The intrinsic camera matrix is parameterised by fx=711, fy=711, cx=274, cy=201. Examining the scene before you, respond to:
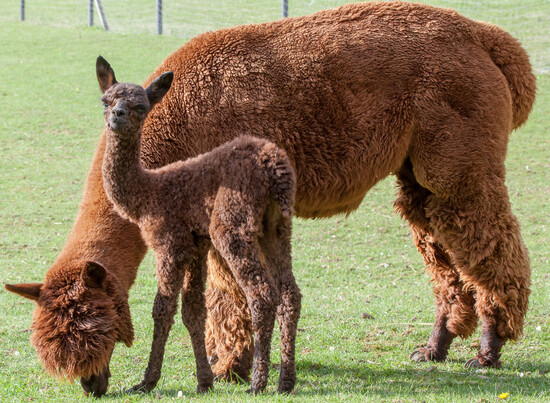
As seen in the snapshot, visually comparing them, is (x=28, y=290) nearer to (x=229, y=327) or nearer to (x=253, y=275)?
(x=253, y=275)

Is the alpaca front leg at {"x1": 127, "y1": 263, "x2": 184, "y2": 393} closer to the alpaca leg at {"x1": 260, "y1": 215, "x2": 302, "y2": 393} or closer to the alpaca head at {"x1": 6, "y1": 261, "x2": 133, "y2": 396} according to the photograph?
the alpaca head at {"x1": 6, "y1": 261, "x2": 133, "y2": 396}

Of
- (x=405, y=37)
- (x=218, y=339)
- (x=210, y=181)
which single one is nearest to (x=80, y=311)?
(x=210, y=181)

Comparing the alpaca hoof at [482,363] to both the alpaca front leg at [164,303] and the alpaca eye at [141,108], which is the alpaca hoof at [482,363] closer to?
the alpaca front leg at [164,303]

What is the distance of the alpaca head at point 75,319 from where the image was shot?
4.29 metres

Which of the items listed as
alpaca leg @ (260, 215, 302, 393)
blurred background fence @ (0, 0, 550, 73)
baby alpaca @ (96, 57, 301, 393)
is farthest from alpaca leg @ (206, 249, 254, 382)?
blurred background fence @ (0, 0, 550, 73)

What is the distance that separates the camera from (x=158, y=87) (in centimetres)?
450

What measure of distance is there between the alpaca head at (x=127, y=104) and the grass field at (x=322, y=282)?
169 cm

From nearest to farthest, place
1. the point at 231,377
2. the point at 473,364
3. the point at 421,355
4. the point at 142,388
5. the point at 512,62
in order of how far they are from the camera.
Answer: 1. the point at 142,388
2. the point at 231,377
3. the point at 473,364
4. the point at 421,355
5. the point at 512,62

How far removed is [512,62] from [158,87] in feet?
10.4

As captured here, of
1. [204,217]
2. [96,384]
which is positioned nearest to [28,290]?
[96,384]

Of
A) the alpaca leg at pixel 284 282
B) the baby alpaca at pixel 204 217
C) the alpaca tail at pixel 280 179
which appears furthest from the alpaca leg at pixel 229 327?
the alpaca tail at pixel 280 179

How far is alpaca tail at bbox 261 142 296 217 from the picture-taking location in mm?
4285

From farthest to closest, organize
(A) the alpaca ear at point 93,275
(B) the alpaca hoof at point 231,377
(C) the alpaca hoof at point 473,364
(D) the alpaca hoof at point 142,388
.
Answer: (C) the alpaca hoof at point 473,364 < (B) the alpaca hoof at point 231,377 < (D) the alpaca hoof at point 142,388 < (A) the alpaca ear at point 93,275

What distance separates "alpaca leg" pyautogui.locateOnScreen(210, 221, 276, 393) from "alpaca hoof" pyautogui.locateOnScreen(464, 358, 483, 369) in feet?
7.21
